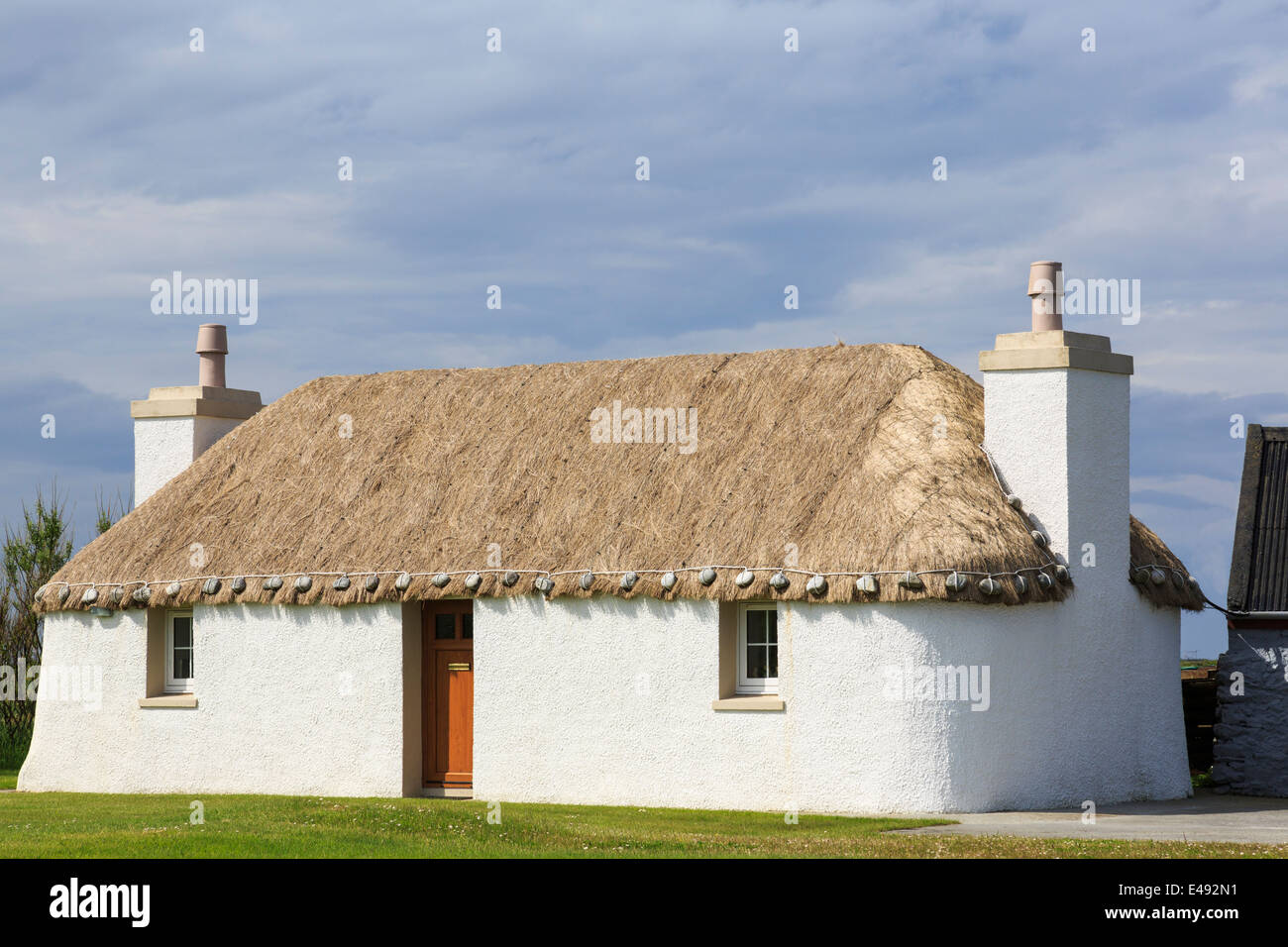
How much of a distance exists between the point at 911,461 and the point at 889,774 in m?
3.51

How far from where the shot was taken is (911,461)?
716 inches

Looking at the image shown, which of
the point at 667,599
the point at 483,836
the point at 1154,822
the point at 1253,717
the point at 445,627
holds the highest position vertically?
the point at 667,599

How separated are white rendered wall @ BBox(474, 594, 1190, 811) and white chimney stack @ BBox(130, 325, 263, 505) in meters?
7.16

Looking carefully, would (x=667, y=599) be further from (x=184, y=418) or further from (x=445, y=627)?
(x=184, y=418)

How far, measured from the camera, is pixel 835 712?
57.1 ft

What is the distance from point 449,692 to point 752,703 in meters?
4.28

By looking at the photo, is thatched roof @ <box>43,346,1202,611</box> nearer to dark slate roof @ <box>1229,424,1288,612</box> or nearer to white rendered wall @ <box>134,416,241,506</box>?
dark slate roof @ <box>1229,424,1288,612</box>

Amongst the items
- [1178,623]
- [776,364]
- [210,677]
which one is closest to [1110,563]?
[1178,623]

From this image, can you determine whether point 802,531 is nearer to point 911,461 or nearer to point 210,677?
point 911,461

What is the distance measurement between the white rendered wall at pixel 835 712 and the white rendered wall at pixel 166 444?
710cm

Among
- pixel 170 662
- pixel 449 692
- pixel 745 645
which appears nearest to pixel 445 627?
pixel 449 692

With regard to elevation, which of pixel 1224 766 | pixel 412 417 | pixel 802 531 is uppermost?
pixel 412 417
